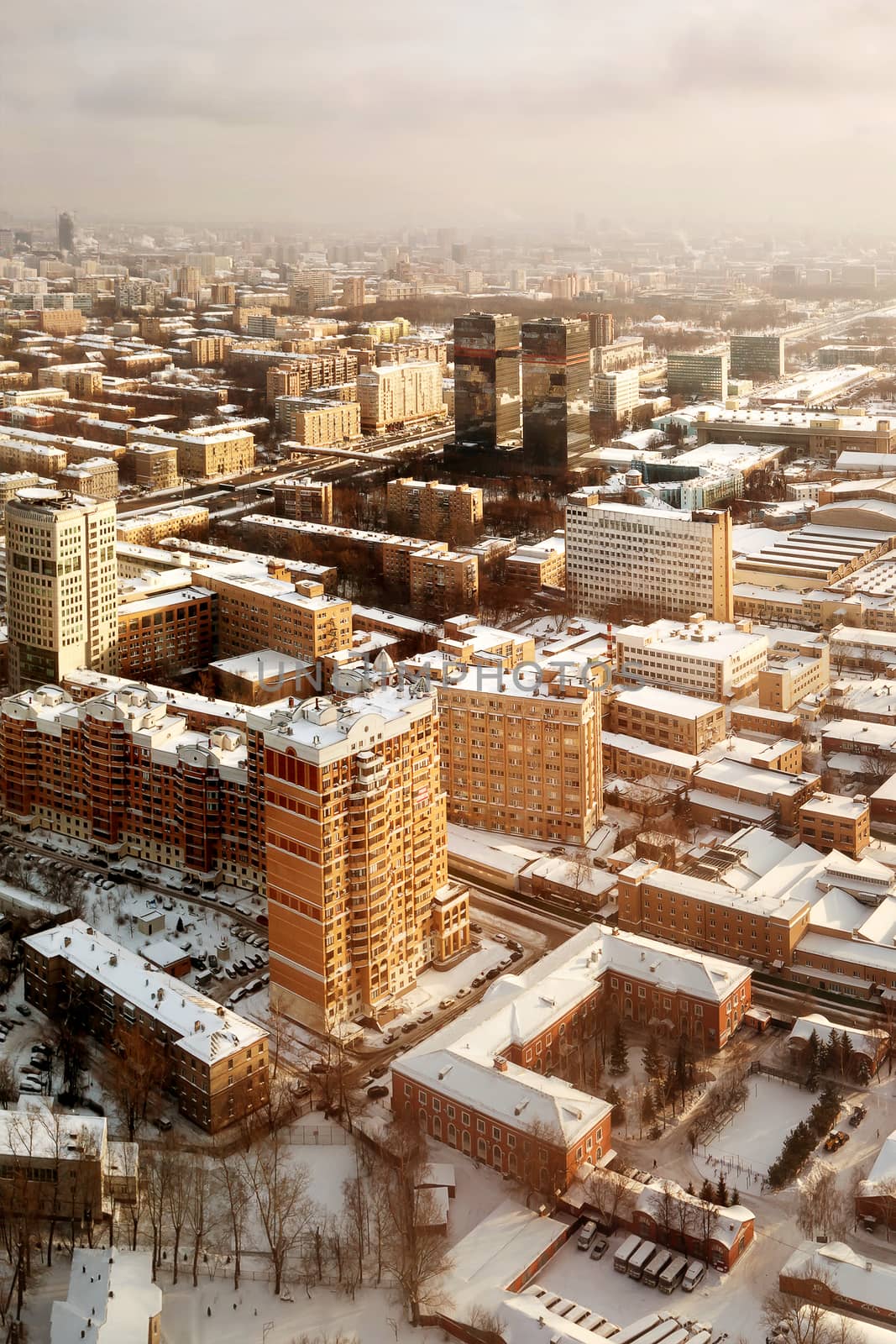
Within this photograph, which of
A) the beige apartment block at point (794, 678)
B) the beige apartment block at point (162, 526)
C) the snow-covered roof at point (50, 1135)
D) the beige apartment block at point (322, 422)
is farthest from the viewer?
the beige apartment block at point (322, 422)

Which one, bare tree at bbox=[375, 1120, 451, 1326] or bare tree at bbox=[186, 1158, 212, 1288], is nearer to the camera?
bare tree at bbox=[375, 1120, 451, 1326]

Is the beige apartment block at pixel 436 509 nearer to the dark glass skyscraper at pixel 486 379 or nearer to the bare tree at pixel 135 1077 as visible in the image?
the dark glass skyscraper at pixel 486 379

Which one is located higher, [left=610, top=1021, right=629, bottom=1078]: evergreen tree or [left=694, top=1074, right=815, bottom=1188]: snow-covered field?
[left=610, top=1021, right=629, bottom=1078]: evergreen tree

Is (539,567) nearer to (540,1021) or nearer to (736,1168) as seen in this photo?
(540,1021)

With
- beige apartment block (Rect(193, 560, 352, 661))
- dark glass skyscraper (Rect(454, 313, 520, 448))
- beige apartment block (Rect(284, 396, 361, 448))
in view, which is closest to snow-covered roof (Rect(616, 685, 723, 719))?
beige apartment block (Rect(193, 560, 352, 661))

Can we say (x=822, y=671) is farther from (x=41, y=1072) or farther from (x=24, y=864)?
(x=41, y=1072)

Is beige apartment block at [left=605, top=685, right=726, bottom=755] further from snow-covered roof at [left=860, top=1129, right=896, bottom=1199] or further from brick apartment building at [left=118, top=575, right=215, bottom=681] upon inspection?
snow-covered roof at [left=860, top=1129, right=896, bottom=1199]

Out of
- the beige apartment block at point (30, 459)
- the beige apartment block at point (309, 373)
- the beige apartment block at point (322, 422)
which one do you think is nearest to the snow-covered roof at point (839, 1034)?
the beige apartment block at point (30, 459)
